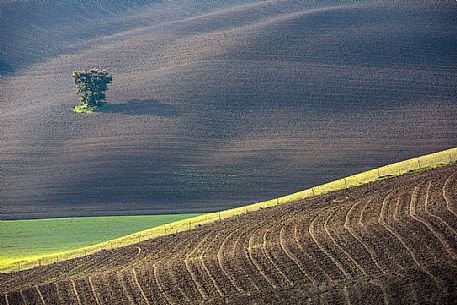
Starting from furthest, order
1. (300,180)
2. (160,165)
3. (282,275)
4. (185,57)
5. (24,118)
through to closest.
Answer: (185,57)
(24,118)
(160,165)
(300,180)
(282,275)

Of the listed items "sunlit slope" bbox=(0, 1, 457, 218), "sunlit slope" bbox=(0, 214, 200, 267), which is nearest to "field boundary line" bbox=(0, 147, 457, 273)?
"sunlit slope" bbox=(0, 214, 200, 267)

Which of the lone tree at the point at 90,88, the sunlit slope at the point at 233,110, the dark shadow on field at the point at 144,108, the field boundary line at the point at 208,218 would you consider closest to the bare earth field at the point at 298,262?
the field boundary line at the point at 208,218

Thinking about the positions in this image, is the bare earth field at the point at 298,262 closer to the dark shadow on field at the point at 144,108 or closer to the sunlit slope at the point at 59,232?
the sunlit slope at the point at 59,232

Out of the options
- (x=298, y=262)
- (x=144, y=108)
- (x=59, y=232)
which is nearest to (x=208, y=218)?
(x=59, y=232)

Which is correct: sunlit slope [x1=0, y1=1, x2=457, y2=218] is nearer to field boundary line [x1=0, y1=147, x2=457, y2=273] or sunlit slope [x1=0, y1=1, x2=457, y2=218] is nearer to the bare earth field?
field boundary line [x1=0, y1=147, x2=457, y2=273]

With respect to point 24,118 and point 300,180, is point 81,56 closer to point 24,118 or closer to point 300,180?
point 24,118

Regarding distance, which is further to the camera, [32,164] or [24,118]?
[24,118]

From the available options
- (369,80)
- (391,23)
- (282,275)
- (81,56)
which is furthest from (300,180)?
(81,56)
